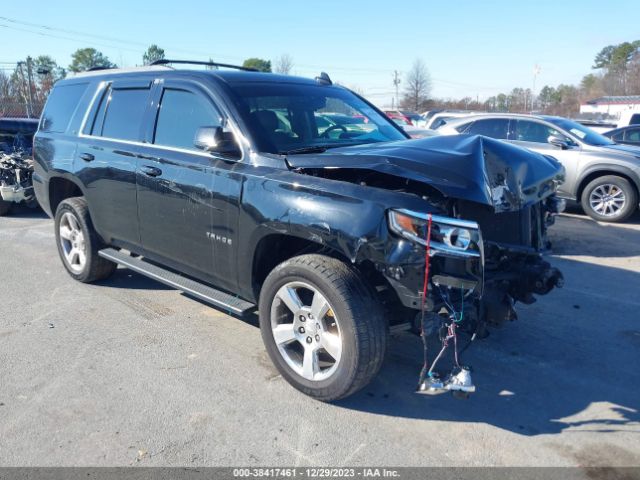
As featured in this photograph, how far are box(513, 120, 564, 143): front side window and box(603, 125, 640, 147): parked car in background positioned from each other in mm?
3913

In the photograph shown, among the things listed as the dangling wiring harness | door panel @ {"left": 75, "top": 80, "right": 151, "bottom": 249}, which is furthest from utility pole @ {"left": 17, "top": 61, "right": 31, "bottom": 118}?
the dangling wiring harness

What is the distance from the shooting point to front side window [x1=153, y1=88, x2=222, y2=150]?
4.22 meters

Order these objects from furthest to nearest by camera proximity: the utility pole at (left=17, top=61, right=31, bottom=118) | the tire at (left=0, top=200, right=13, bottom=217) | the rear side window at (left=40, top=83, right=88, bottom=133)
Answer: the utility pole at (left=17, top=61, right=31, bottom=118) → the tire at (left=0, top=200, right=13, bottom=217) → the rear side window at (left=40, top=83, right=88, bottom=133)

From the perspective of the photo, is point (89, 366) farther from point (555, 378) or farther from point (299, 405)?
point (555, 378)

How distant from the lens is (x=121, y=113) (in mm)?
5062

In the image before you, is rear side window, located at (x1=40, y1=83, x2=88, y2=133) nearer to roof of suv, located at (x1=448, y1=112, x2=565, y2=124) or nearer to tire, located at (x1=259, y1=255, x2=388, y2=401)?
tire, located at (x1=259, y1=255, x2=388, y2=401)

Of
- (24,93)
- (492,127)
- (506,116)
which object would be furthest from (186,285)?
(24,93)

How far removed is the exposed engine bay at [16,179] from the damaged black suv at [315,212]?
493 centimetres

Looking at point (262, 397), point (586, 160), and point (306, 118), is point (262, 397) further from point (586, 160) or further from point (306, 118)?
point (586, 160)

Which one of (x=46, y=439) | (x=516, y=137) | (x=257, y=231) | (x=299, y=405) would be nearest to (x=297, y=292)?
(x=257, y=231)

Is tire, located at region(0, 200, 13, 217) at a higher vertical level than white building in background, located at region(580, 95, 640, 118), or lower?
lower

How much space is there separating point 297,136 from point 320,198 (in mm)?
1036

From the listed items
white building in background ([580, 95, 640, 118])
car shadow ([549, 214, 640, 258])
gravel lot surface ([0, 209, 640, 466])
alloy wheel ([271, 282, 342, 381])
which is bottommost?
gravel lot surface ([0, 209, 640, 466])

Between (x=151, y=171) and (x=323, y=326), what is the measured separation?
2.01m
